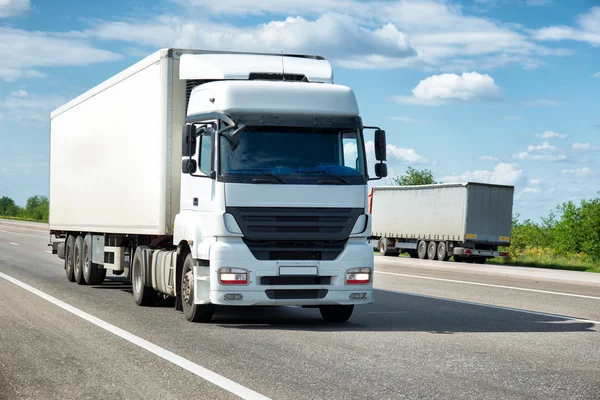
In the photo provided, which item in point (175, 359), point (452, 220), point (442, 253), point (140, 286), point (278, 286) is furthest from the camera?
point (442, 253)

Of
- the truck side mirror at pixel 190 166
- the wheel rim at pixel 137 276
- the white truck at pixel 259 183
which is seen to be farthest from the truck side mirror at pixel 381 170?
the wheel rim at pixel 137 276

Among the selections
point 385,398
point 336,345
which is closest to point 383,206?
point 336,345

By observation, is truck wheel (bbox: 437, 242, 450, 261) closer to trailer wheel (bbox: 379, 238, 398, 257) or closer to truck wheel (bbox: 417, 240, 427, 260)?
truck wheel (bbox: 417, 240, 427, 260)

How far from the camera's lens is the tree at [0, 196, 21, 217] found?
489 ft

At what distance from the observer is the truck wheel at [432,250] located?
45.0 metres

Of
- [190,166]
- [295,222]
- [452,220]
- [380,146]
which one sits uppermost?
[380,146]

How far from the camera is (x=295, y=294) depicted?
12.2 m

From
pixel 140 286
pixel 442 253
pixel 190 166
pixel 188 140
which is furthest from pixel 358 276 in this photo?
pixel 442 253

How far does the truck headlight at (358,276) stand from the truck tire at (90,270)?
8.33 metres

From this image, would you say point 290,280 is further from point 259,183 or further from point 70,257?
point 70,257

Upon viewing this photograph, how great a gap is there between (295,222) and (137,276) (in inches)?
183

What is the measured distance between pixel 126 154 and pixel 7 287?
15.2ft

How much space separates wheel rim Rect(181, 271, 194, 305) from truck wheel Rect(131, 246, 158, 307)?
74.5 inches

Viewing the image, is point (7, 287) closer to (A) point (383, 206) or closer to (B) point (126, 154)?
(B) point (126, 154)
